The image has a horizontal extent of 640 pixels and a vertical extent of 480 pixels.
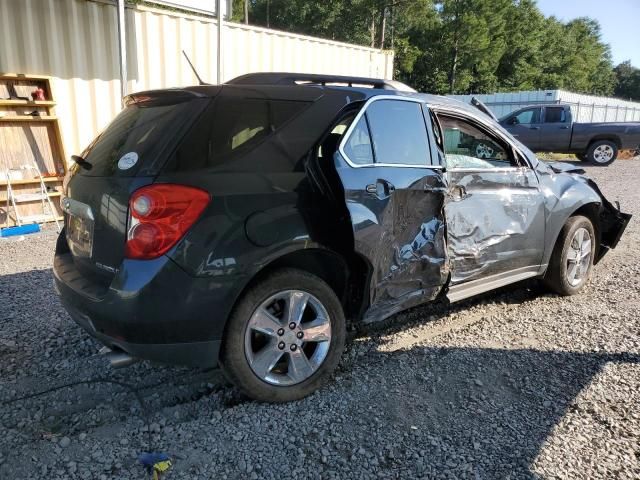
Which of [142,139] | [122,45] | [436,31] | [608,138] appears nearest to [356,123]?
[142,139]

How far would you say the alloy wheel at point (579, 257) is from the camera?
15.8ft

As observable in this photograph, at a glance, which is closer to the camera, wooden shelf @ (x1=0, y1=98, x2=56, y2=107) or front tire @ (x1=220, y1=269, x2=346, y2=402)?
front tire @ (x1=220, y1=269, x2=346, y2=402)

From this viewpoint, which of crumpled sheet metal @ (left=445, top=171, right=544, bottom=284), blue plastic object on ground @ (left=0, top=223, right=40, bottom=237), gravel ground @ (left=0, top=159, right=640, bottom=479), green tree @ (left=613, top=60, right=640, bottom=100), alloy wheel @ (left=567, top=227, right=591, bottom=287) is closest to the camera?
gravel ground @ (left=0, top=159, right=640, bottom=479)

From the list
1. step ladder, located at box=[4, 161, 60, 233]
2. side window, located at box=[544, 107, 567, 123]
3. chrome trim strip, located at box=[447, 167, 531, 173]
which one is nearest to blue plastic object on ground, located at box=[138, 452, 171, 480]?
chrome trim strip, located at box=[447, 167, 531, 173]

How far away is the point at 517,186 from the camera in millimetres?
4172

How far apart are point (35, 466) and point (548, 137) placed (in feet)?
60.1

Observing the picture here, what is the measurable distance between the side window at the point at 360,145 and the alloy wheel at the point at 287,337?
0.88 meters

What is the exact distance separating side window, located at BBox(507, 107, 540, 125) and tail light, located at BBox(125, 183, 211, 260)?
1768 cm

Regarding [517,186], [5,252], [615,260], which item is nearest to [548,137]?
[615,260]

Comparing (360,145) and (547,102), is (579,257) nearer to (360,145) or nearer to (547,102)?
(360,145)

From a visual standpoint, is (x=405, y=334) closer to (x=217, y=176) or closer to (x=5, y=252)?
(x=217, y=176)

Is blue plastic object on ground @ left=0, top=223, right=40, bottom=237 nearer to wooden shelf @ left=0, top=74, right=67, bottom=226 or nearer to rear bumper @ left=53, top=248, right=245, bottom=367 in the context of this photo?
wooden shelf @ left=0, top=74, right=67, bottom=226

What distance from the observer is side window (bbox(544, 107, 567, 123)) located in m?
17.7

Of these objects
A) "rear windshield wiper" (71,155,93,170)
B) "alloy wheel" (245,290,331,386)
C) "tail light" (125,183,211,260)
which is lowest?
"alloy wheel" (245,290,331,386)
